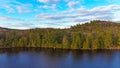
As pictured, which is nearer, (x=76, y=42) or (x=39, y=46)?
(x=76, y=42)

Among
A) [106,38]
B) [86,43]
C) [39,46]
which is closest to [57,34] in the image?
[39,46]

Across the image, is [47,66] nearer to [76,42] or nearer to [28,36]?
[76,42]

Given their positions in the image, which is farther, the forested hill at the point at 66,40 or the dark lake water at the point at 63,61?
the forested hill at the point at 66,40

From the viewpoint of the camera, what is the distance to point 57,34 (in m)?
87.8

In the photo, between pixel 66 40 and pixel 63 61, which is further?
pixel 66 40

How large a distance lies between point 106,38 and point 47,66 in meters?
43.9

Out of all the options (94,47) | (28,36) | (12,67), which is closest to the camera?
(12,67)

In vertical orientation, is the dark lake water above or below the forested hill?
Result: below

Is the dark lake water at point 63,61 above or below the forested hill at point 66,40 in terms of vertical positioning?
below

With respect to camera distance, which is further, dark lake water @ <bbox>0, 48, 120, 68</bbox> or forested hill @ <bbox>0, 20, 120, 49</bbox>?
forested hill @ <bbox>0, 20, 120, 49</bbox>

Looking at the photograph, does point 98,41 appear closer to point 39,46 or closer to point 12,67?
point 39,46

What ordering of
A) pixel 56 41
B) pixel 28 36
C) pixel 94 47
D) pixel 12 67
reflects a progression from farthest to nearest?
pixel 28 36 < pixel 56 41 < pixel 94 47 < pixel 12 67

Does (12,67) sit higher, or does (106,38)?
(106,38)

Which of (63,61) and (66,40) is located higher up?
(66,40)
